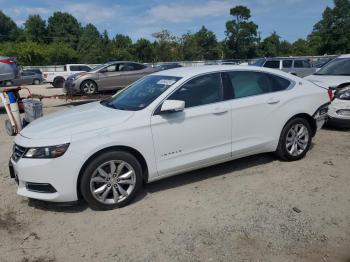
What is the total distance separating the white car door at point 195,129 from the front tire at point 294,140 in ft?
3.50

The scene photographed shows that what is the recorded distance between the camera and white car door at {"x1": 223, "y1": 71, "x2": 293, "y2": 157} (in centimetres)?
522

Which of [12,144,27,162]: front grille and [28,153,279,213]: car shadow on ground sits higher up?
[12,144,27,162]: front grille

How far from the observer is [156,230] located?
3.98 meters

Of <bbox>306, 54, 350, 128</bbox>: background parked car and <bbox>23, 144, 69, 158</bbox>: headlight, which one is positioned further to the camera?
<bbox>306, 54, 350, 128</bbox>: background parked car

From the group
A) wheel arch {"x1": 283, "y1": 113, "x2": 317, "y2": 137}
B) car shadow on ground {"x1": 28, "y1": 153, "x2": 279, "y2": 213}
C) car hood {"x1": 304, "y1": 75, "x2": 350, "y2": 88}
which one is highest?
car hood {"x1": 304, "y1": 75, "x2": 350, "y2": 88}

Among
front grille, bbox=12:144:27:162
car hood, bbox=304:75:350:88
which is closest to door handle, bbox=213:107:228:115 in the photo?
front grille, bbox=12:144:27:162

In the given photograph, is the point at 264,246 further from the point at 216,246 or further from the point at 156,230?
the point at 156,230

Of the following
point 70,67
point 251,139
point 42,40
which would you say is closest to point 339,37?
point 70,67

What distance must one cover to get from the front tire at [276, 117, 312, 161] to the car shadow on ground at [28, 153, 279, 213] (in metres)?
0.30

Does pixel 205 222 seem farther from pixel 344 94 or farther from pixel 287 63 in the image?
pixel 287 63

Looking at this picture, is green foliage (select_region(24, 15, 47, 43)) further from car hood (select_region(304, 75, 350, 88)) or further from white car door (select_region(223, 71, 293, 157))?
white car door (select_region(223, 71, 293, 157))

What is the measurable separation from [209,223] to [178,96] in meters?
1.71

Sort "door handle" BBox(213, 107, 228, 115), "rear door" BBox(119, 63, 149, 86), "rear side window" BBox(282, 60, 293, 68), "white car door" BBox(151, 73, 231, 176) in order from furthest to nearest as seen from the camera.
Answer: "rear side window" BBox(282, 60, 293, 68), "rear door" BBox(119, 63, 149, 86), "door handle" BBox(213, 107, 228, 115), "white car door" BBox(151, 73, 231, 176)

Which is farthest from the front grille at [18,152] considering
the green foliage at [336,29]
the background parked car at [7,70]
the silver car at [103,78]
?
the green foliage at [336,29]
